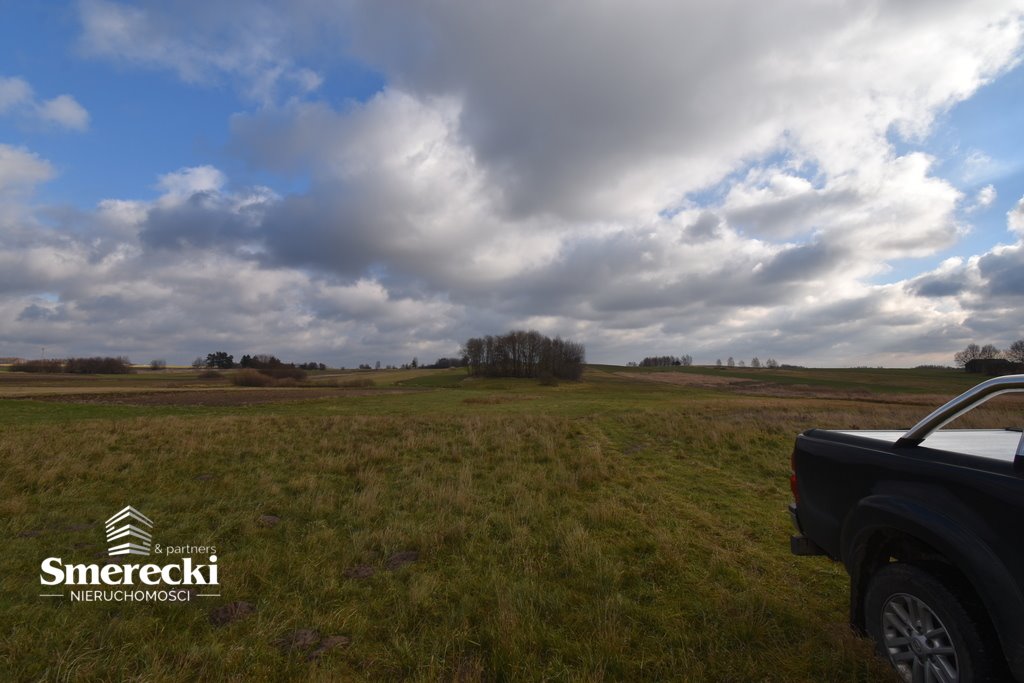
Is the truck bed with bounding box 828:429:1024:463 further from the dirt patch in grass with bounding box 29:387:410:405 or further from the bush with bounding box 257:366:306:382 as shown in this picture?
the bush with bounding box 257:366:306:382

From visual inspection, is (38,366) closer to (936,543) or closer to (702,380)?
(702,380)

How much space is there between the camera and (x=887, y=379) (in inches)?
3524

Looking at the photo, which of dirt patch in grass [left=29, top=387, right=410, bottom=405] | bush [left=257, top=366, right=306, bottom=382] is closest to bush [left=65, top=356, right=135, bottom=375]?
bush [left=257, top=366, right=306, bottom=382]

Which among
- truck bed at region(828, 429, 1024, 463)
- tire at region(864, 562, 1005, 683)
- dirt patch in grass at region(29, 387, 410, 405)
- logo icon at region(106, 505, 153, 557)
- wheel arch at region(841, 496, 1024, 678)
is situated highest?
truck bed at region(828, 429, 1024, 463)

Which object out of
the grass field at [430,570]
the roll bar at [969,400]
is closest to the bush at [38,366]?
the grass field at [430,570]

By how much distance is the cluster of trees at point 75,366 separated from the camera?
11369cm

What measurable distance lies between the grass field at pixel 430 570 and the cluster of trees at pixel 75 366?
140 m

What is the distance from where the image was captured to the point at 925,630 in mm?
3162

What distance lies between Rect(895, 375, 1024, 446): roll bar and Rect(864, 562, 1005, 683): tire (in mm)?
1069

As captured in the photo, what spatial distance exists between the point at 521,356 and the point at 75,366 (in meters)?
113

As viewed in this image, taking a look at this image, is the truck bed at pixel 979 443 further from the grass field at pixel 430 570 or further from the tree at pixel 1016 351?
the tree at pixel 1016 351

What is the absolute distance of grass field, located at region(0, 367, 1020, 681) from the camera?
3.95m

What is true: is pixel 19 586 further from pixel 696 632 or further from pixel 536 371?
pixel 536 371

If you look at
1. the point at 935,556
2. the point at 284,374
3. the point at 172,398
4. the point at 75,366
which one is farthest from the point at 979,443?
the point at 75,366
